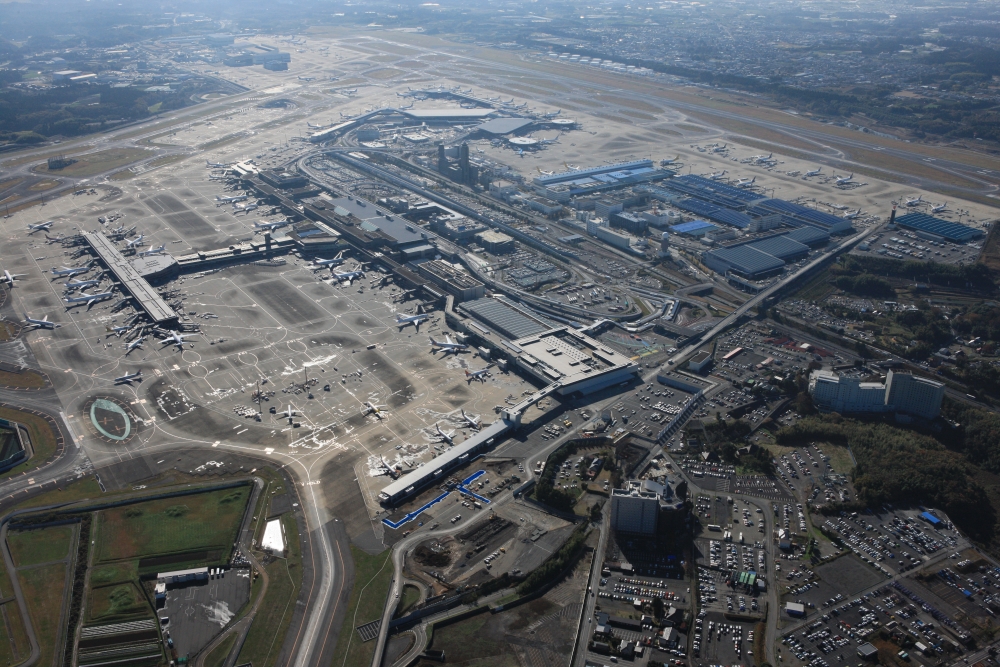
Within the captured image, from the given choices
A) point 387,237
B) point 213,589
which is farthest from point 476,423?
point 387,237

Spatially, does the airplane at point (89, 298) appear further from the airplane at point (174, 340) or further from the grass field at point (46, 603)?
the grass field at point (46, 603)

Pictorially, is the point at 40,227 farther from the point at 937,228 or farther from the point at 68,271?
the point at 937,228

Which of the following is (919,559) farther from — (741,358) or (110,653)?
(110,653)

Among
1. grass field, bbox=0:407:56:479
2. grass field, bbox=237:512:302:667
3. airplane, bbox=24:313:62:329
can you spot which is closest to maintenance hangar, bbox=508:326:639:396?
grass field, bbox=237:512:302:667

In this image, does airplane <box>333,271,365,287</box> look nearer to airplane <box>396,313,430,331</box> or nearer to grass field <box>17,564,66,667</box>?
airplane <box>396,313,430,331</box>

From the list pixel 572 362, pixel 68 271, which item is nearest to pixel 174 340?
pixel 68 271

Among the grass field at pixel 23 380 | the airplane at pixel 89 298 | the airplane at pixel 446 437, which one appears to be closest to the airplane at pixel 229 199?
the airplane at pixel 89 298
